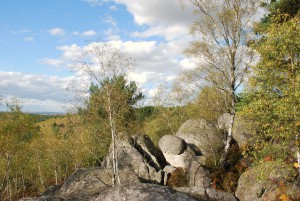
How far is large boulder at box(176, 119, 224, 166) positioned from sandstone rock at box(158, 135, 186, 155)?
1217 millimetres

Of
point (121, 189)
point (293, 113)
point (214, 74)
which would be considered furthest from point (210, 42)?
point (121, 189)

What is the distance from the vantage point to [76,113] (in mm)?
23547

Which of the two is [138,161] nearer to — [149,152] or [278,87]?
[149,152]

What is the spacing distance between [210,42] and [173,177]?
12.7 m

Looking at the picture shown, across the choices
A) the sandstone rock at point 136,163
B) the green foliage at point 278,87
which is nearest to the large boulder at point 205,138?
the sandstone rock at point 136,163

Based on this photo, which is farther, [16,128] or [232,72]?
[16,128]

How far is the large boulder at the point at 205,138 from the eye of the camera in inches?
1272

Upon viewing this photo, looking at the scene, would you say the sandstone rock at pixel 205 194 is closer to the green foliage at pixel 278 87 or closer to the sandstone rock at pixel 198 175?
the green foliage at pixel 278 87

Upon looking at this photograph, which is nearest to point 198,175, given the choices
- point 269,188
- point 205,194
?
point 269,188

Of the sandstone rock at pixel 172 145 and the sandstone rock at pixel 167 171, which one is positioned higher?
the sandstone rock at pixel 172 145

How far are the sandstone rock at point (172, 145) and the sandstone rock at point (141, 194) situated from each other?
25.5 m

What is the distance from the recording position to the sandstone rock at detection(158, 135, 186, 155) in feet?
107

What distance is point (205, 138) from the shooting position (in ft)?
110

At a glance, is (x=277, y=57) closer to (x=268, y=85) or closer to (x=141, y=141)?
(x=268, y=85)
